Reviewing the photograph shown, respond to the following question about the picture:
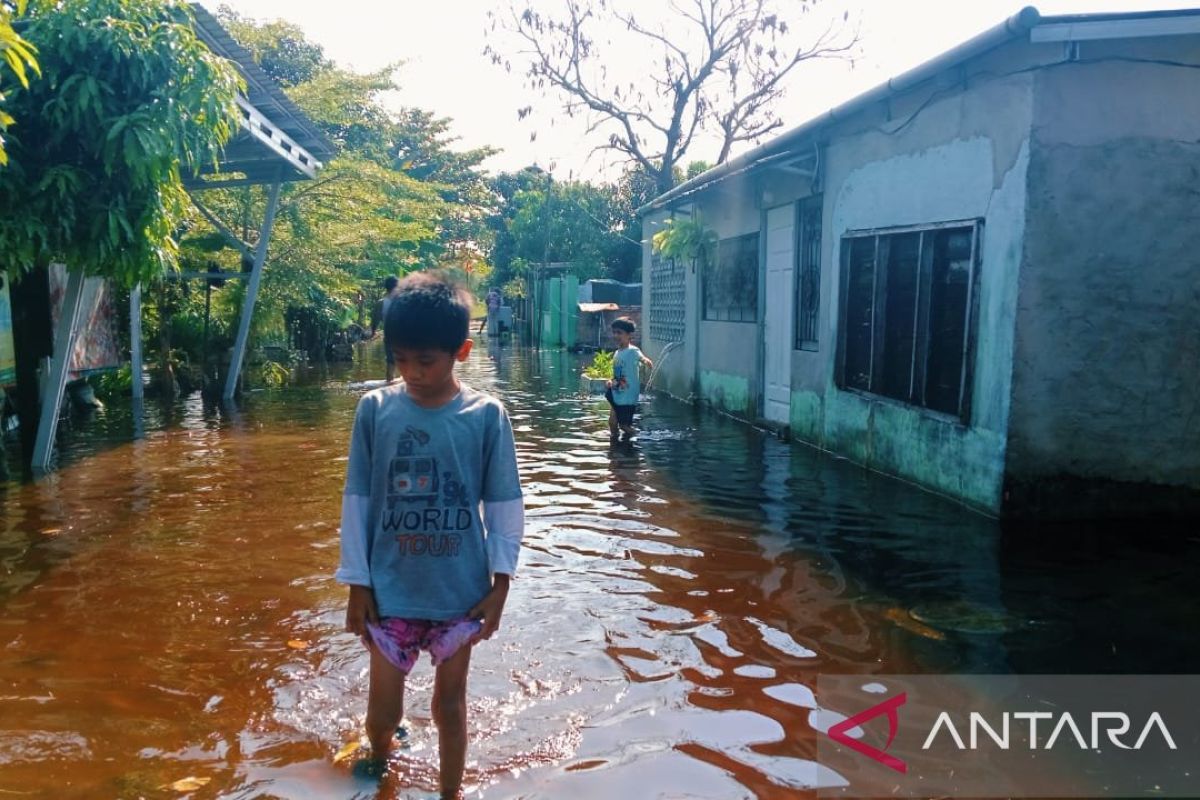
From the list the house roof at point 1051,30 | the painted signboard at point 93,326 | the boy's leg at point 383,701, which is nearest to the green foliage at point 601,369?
the painted signboard at point 93,326

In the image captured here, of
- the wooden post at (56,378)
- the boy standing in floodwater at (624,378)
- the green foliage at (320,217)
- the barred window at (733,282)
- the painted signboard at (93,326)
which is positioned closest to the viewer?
the wooden post at (56,378)

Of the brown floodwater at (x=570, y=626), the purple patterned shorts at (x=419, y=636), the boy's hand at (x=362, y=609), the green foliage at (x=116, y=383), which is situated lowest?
the brown floodwater at (x=570, y=626)

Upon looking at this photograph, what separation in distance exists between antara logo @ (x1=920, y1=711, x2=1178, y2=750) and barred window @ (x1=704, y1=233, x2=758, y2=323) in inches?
360

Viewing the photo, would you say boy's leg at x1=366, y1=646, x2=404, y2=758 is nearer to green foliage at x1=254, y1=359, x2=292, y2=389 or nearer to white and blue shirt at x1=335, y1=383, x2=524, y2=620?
white and blue shirt at x1=335, y1=383, x2=524, y2=620

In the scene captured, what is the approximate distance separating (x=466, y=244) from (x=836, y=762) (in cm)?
4252

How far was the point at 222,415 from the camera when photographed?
1350 cm

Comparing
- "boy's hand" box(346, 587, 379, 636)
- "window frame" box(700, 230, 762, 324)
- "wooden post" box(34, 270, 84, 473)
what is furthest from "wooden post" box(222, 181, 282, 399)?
"boy's hand" box(346, 587, 379, 636)

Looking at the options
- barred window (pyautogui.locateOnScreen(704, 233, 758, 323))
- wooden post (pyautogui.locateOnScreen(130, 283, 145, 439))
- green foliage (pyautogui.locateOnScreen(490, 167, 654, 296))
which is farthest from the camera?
green foliage (pyautogui.locateOnScreen(490, 167, 654, 296))

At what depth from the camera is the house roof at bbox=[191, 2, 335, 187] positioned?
10.7m

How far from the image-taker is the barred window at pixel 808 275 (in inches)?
419

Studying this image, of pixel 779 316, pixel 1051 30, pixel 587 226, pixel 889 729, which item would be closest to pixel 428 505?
pixel 889 729

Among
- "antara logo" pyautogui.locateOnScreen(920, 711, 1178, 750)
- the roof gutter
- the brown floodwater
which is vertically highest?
the roof gutter

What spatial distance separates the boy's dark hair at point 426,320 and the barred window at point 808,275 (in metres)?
8.09

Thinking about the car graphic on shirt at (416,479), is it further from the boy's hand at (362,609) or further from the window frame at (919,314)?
the window frame at (919,314)
